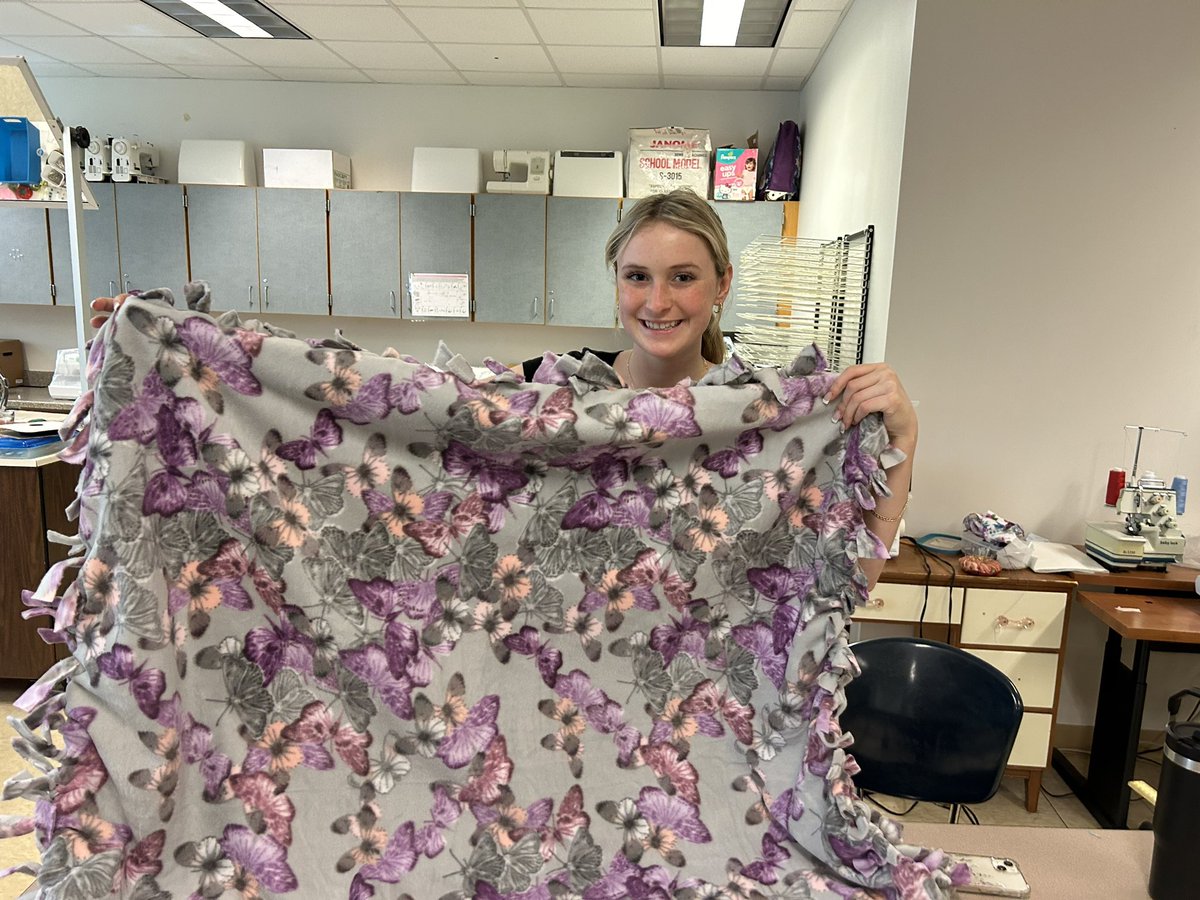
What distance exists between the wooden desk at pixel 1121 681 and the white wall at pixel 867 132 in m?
1.12

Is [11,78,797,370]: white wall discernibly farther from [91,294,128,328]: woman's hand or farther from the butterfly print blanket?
[91,294,128,328]: woman's hand

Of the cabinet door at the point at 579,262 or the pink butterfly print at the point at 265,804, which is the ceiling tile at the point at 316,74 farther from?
the pink butterfly print at the point at 265,804

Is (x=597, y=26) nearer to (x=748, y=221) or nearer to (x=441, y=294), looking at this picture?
(x=748, y=221)

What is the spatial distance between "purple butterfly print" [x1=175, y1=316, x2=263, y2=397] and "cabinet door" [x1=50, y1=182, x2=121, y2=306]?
14.9 feet

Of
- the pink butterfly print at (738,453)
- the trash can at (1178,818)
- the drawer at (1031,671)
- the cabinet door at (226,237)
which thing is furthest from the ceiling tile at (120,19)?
the trash can at (1178,818)

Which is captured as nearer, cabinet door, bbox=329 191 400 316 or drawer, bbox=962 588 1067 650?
drawer, bbox=962 588 1067 650

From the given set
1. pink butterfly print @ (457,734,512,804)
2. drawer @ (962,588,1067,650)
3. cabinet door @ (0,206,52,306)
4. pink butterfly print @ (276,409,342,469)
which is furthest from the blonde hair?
cabinet door @ (0,206,52,306)

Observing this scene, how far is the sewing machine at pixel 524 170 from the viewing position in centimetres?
478

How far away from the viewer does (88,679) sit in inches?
40.4

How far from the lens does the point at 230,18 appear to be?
155 inches

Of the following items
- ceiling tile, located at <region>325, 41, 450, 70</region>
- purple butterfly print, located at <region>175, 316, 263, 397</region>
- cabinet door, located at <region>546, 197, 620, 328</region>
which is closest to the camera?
purple butterfly print, located at <region>175, 316, 263, 397</region>

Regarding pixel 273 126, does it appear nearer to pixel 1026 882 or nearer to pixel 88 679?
pixel 88 679

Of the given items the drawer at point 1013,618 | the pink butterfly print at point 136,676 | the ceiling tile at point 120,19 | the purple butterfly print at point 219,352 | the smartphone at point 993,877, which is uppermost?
the ceiling tile at point 120,19

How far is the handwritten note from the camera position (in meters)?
4.88
